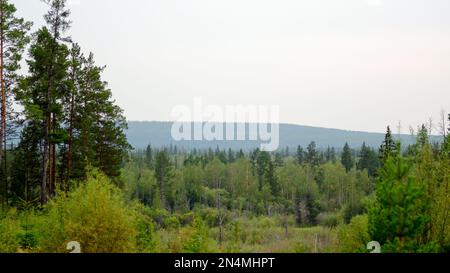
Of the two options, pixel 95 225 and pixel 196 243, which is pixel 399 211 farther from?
pixel 95 225

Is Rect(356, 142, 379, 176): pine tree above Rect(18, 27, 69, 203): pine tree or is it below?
below

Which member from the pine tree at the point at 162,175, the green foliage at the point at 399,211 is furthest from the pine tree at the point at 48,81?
the pine tree at the point at 162,175

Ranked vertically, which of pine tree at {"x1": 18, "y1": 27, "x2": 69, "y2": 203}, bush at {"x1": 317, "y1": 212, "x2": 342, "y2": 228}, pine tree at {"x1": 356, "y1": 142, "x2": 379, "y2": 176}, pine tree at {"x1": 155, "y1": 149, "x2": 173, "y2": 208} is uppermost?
pine tree at {"x1": 18, "y1": 27, "x2": 69, "y2": 203}

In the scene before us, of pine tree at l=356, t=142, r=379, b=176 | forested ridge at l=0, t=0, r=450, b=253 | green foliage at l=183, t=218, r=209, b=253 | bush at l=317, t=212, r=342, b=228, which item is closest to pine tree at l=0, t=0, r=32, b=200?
forested ridge at l=0, t=0, r=450, b=253

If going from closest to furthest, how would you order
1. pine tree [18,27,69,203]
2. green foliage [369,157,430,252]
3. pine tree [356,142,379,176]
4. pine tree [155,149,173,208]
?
green foliage [369,157,430,252] → pine tree [18,27,69,203] → pine tree [155,149,173,208] → pine tree [356,142,379,176]

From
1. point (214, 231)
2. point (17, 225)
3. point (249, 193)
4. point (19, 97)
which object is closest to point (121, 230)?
point (17, 225)

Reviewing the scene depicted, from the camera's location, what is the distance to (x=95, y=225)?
55.5ft

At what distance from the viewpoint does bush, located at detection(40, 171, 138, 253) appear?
55.1 ft

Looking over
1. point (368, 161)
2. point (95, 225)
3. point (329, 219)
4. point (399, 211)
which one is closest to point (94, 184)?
point (95, 225)

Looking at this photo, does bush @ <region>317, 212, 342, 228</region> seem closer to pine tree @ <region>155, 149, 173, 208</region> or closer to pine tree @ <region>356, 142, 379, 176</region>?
pine tree @ <region>356, 142, 379, 176</region>
